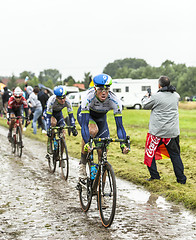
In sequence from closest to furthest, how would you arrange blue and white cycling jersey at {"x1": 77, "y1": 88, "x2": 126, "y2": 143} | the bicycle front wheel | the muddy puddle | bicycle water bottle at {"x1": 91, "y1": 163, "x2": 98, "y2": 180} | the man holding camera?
1. the muddy puddle
2. blue and white cycling jersey at {"x1": 77, "y1": 88, "x2": 126, "y2": 143}
3. bicycle water bottle at {"x1": 91, "y1": 163, "x2": 98, "y2": 180}
4. the man holding camera
5. the bicycle front wheel

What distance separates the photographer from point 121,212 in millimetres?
6285

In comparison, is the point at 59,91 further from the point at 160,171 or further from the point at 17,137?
the point at 17,137

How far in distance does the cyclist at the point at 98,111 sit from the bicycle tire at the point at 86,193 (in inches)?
5.2

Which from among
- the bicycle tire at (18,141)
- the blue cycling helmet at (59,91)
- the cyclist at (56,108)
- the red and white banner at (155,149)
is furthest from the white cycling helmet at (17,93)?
→ the red and white banner at (155,149)

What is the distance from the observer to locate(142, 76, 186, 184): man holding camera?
8.20 metres

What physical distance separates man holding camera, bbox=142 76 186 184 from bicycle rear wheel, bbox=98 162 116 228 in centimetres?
290

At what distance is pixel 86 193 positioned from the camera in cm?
640

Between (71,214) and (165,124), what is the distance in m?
3.02

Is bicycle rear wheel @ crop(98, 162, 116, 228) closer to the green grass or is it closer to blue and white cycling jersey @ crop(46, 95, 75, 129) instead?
the green grass

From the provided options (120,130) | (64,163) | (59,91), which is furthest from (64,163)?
(120,130)

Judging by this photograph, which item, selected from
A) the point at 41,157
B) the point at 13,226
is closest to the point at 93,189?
the point at 13,226

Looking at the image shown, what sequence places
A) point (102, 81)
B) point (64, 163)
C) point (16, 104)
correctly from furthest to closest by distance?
point (16, 104), point (64, 163), point (102, 81)

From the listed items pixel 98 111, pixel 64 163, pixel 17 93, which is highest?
pixel 17 93

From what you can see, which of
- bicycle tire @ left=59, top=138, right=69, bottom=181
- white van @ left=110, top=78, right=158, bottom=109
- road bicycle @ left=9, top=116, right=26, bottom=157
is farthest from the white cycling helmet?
white van @ left=110, top=78, right=158, bottom=109
